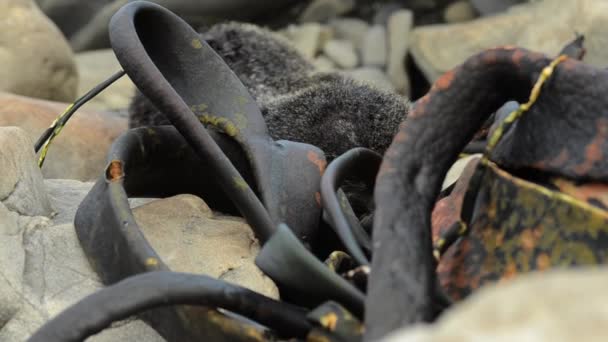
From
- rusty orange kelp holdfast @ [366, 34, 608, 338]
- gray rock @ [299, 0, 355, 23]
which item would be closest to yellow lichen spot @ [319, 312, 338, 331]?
rusty orange kelp holdfast @ [366, 34, 608, 338]

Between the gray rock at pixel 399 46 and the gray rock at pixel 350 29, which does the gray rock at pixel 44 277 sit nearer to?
the gray rock at pixel 399 46

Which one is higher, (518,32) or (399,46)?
(518,32)

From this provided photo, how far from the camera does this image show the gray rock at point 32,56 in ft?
5.12

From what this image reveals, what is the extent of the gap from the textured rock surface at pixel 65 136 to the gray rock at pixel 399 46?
49.4 inches

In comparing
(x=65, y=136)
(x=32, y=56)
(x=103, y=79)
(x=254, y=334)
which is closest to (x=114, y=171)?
(x=254, y=334)

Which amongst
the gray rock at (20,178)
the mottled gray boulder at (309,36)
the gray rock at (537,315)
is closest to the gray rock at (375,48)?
the mottled gray boulder at (309,36)

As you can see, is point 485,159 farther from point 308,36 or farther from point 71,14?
point 71,14

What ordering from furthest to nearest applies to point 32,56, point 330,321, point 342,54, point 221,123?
point 342,54, point 32,56, point 221,123, point 330,321

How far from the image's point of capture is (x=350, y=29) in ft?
9.11

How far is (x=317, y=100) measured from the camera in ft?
2.86

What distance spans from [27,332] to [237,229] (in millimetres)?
196

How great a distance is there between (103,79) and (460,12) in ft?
4.06

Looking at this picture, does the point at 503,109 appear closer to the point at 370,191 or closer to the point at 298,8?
the point at 370,191

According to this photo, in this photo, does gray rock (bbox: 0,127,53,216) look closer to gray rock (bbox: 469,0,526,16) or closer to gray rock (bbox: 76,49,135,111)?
gray rock (bbox: 76,49,135,111)
